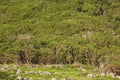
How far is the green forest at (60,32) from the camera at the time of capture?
85.4m

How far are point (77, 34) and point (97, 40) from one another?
8.70 metres

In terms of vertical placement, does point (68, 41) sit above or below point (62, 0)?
below

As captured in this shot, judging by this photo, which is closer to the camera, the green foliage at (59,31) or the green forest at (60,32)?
the green forest at (60,32)

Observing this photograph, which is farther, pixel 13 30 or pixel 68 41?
pixel 13 30

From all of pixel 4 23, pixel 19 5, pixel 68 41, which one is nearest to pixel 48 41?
pixel 68 41

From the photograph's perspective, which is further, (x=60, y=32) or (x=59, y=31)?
(x=59, y=31)

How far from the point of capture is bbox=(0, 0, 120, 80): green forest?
85438 mm

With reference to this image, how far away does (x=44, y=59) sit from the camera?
8625 centimetres

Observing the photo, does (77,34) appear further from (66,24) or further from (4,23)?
(4,23)

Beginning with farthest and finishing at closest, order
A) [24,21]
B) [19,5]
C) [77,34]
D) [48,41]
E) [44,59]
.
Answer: [19,5] < [24,21] < [77,34] < [48,41] < [44,59]

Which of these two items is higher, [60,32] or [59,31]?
[59,31]

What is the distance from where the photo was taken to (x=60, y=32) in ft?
326

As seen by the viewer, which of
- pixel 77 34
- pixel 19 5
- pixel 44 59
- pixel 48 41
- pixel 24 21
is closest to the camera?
pixel 44 59

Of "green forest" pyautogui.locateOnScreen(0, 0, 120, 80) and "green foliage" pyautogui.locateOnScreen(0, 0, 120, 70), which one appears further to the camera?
"green foliage" pyautogui.locateOnScreen(0, 0, 120, 70)
